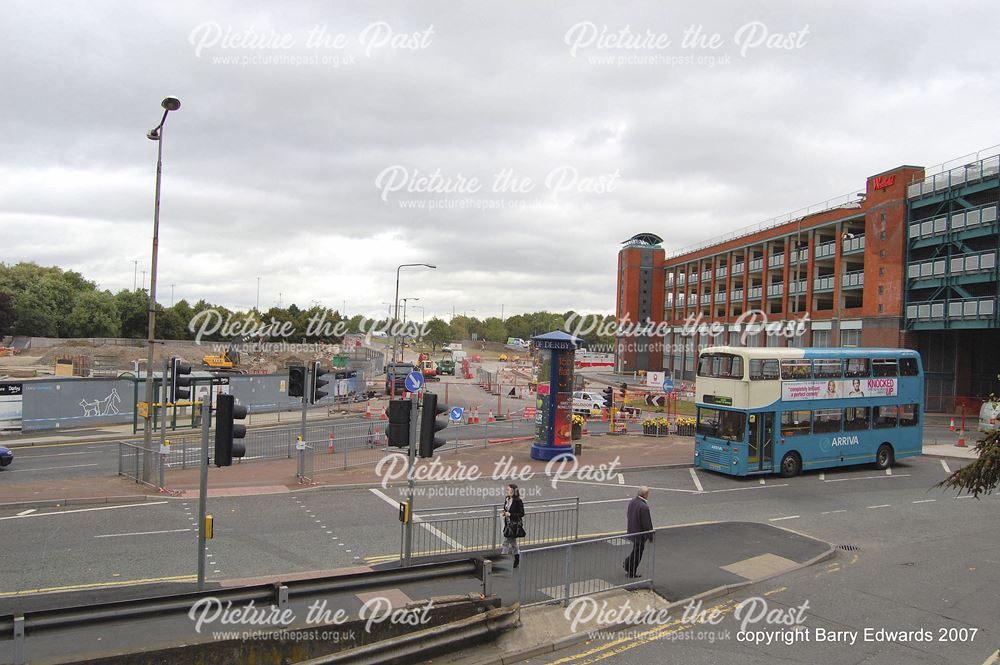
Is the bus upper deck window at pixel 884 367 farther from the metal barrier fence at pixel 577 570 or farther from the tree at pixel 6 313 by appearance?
the tree at pixel 6 313

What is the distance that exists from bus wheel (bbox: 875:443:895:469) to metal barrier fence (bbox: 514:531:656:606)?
56.5 feet

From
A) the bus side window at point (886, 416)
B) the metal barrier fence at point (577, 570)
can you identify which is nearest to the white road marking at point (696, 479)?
the bus side window at point (886, 416)

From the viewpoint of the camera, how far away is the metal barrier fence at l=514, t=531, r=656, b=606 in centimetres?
1010

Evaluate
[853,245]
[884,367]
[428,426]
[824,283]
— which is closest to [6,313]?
[824,283]

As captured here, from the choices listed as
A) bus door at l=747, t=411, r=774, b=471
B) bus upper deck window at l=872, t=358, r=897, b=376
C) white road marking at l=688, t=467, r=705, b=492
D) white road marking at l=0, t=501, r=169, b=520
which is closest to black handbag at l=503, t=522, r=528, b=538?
white road marking at l=0, t=501, r=169, b=520

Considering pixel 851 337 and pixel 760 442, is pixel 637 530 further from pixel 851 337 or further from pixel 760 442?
pixel 851 337

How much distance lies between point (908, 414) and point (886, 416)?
4.48 feet

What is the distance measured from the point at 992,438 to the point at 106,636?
11.7 m

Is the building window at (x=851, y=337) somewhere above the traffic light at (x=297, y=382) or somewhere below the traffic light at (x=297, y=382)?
above

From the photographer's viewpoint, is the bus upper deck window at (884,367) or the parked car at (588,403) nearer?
the bus upper deck window at (884,367)

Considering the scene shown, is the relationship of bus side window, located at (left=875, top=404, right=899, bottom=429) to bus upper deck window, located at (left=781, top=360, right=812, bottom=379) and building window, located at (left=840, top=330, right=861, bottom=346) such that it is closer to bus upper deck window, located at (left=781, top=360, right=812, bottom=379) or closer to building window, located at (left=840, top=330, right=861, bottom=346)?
bus upper deck window, located at (left=781, top=360, right=812, bottom=379)

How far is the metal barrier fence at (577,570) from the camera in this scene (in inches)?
398

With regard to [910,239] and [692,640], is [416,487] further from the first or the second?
[910,239]

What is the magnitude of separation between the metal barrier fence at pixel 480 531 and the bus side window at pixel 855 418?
13.4 m
